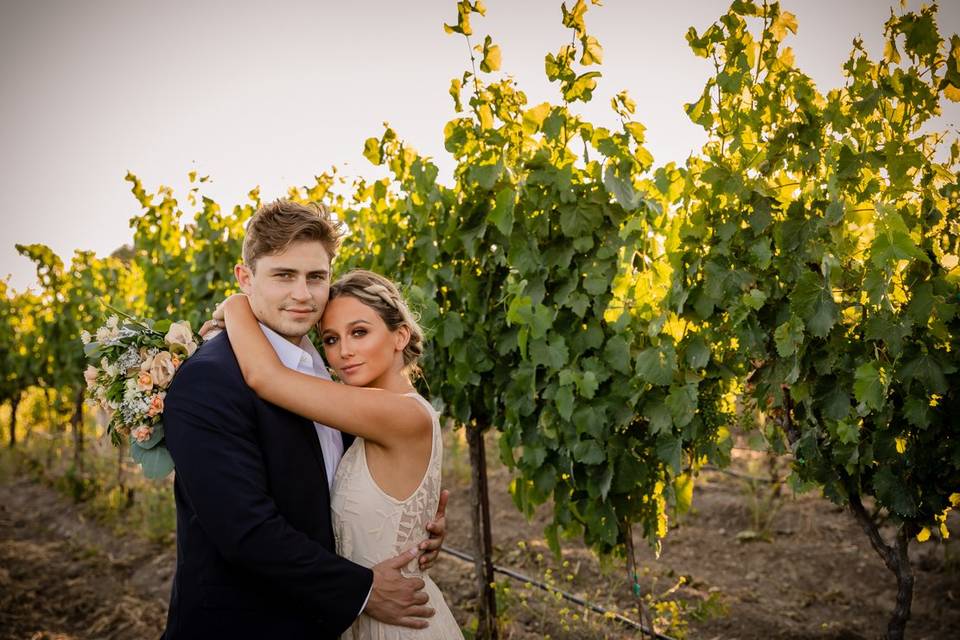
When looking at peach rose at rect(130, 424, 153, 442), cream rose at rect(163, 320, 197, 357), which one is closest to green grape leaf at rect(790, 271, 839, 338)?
cream rose at rect(163, 320, 197, 357)

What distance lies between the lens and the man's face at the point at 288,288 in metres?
2.15

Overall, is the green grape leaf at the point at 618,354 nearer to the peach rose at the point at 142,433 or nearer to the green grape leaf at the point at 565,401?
the green grape leaf at the point at 565,401

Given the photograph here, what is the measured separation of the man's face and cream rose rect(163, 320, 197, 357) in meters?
0.24

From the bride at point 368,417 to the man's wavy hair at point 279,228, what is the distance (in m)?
0.21

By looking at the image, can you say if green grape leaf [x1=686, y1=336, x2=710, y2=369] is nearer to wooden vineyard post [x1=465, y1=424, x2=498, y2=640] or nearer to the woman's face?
the woman's face

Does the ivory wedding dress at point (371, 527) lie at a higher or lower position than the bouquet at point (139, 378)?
lower

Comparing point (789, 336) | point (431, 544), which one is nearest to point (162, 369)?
point (431, 544)

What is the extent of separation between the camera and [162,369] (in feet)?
6.69

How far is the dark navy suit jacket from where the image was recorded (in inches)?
70.2

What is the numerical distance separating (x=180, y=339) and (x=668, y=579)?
4871mm

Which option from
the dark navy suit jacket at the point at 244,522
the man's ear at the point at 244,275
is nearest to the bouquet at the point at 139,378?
the dark navy suit jacket at the point at 244,522

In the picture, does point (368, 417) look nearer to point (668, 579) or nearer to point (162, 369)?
point (162, 369)

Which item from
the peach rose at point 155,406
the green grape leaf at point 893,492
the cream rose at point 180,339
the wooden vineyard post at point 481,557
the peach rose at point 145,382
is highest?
the cream rose at point 180,339

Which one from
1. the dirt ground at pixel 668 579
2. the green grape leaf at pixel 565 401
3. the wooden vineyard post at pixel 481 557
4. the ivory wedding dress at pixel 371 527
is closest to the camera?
the ivory wedding dress at pixel 371 527
